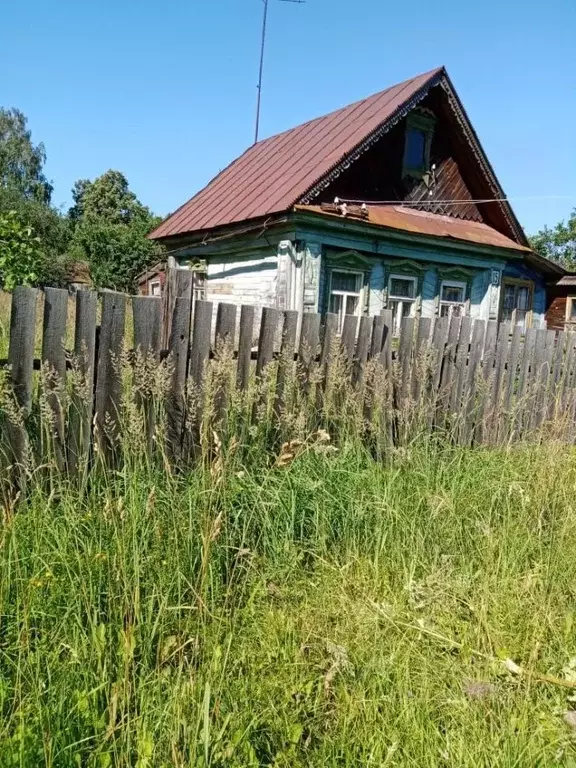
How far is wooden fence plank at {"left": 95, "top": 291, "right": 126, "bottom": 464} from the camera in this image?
271cm

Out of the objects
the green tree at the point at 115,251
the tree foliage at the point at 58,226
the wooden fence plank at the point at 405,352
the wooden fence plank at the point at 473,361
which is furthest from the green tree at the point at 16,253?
the green tree at the point at 115,251

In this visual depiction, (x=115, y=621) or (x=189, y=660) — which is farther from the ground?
(x=115, y=621)

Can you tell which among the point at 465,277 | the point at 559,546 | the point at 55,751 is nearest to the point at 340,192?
the point at 465,277

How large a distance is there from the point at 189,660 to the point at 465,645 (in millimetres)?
Answer: 1074

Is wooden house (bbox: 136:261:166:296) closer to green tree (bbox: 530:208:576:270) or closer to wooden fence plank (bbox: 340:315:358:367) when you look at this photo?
wooden fence plank (bbox: 340:315:358:367)

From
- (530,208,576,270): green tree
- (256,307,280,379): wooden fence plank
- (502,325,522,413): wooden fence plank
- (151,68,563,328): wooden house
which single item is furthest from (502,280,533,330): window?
(530,208,576,270): green tree

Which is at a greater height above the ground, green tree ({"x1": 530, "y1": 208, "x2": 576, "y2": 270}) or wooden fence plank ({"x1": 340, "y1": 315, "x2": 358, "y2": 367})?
green tree ({"x1": 530, "y1": 208, "x2": 576, "y2": 270})

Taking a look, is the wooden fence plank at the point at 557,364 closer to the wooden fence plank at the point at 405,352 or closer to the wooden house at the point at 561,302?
the wooden fence plank at the point at 405,352

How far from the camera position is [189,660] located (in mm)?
1754

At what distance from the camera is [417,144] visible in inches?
477

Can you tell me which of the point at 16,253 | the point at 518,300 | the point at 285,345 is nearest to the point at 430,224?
the point at 518,300

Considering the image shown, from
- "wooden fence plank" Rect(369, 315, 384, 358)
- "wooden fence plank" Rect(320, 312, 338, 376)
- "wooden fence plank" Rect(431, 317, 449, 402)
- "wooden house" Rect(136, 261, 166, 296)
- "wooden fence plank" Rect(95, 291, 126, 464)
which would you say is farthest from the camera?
"wooden house" Rect(136, 261, 166, 296)

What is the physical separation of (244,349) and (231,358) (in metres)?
0.59

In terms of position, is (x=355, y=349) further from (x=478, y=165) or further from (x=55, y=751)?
(x=478, y=165)
